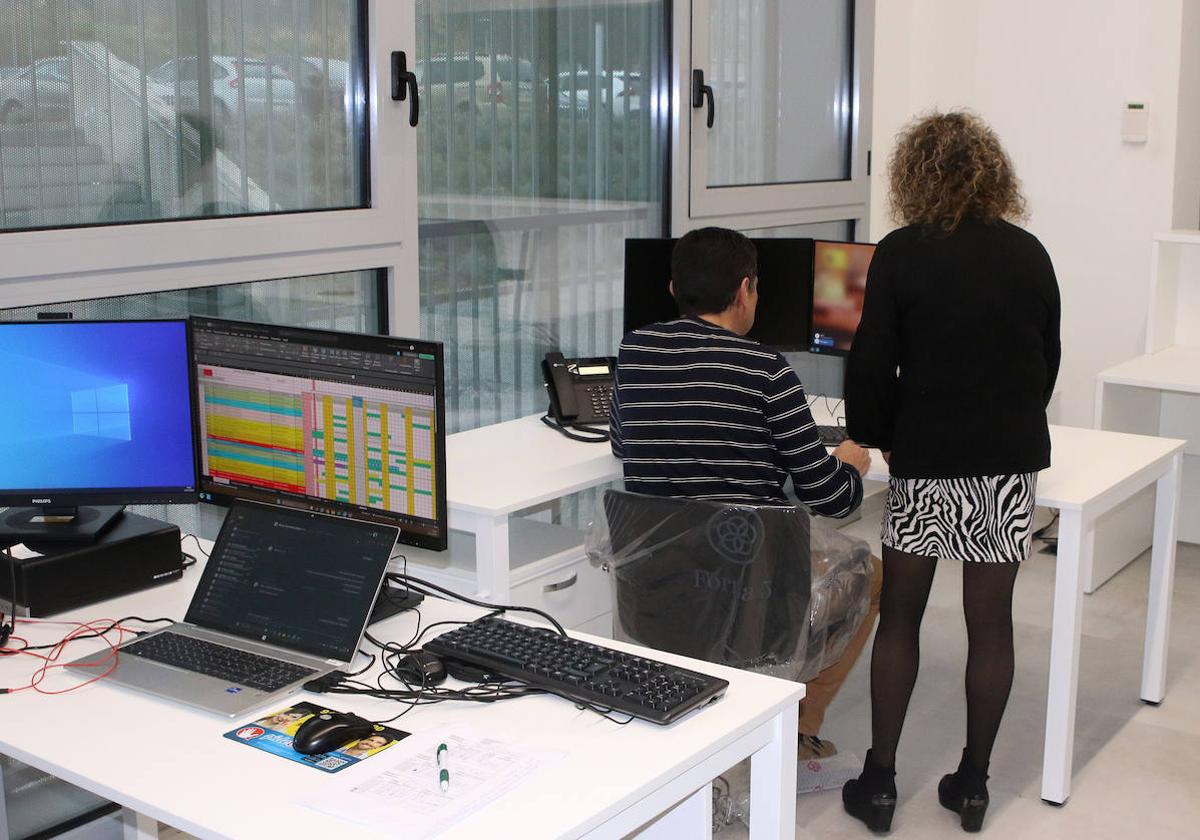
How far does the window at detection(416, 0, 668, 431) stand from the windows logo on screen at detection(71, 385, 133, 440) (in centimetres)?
135

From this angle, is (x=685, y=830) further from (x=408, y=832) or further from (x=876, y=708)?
(x=876, y=708)

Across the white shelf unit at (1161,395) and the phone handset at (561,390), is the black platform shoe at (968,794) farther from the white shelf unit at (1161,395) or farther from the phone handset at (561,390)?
the white shelf unit at (1161,395)

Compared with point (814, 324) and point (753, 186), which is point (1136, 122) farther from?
point (814, 324)

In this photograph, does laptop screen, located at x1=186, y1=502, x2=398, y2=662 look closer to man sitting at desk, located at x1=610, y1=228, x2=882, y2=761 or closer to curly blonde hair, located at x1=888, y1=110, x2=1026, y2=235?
man sitting at desk, located at x1=610, y1=228, x2=882, y2=761

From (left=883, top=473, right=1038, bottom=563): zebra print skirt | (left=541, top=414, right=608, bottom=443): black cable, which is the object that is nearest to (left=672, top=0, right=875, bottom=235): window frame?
(left=541, top=414, right=608, bottom=443): black cable

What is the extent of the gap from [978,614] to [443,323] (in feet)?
5.22

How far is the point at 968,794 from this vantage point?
2.88 meters

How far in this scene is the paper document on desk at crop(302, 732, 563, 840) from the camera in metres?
1.48

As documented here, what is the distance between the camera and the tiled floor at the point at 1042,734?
293cm

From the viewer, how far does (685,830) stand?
185 cm

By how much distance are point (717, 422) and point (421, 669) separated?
861 mm

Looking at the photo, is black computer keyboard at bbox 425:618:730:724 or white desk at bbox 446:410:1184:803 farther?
white desk at bbox 446:410:1184:803

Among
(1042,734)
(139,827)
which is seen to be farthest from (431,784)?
(1042,734)

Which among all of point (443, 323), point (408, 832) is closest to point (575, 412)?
point (443, 323)
